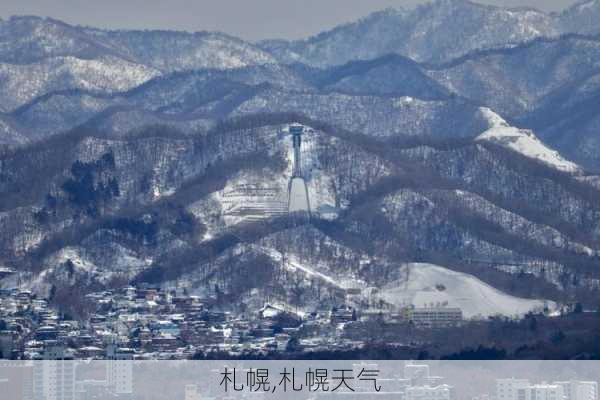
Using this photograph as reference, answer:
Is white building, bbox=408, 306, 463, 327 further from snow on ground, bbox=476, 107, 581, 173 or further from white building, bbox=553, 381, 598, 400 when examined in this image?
snow on ground, bbox=476, 107, 581, 173

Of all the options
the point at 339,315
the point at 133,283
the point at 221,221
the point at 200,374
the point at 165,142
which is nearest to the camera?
the point at 200,374

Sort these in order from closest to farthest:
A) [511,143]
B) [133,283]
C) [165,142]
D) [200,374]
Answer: [200,374] → [133,283] → [165,142] → [511,143]

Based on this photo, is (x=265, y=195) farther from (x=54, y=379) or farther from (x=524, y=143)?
(x=54, y=379)

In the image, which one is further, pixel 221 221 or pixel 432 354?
pixel 221 221

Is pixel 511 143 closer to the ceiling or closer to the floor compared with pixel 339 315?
closer to the ceiling

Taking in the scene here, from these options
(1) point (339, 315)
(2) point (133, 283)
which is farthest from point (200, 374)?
(2) point (133, 283)

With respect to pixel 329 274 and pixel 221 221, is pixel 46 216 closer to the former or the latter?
pixel 221 221

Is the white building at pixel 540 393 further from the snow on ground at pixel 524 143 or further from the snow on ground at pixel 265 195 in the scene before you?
the snow on ground at pixel 524 143

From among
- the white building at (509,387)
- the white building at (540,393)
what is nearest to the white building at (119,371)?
the white building at (509,387)
